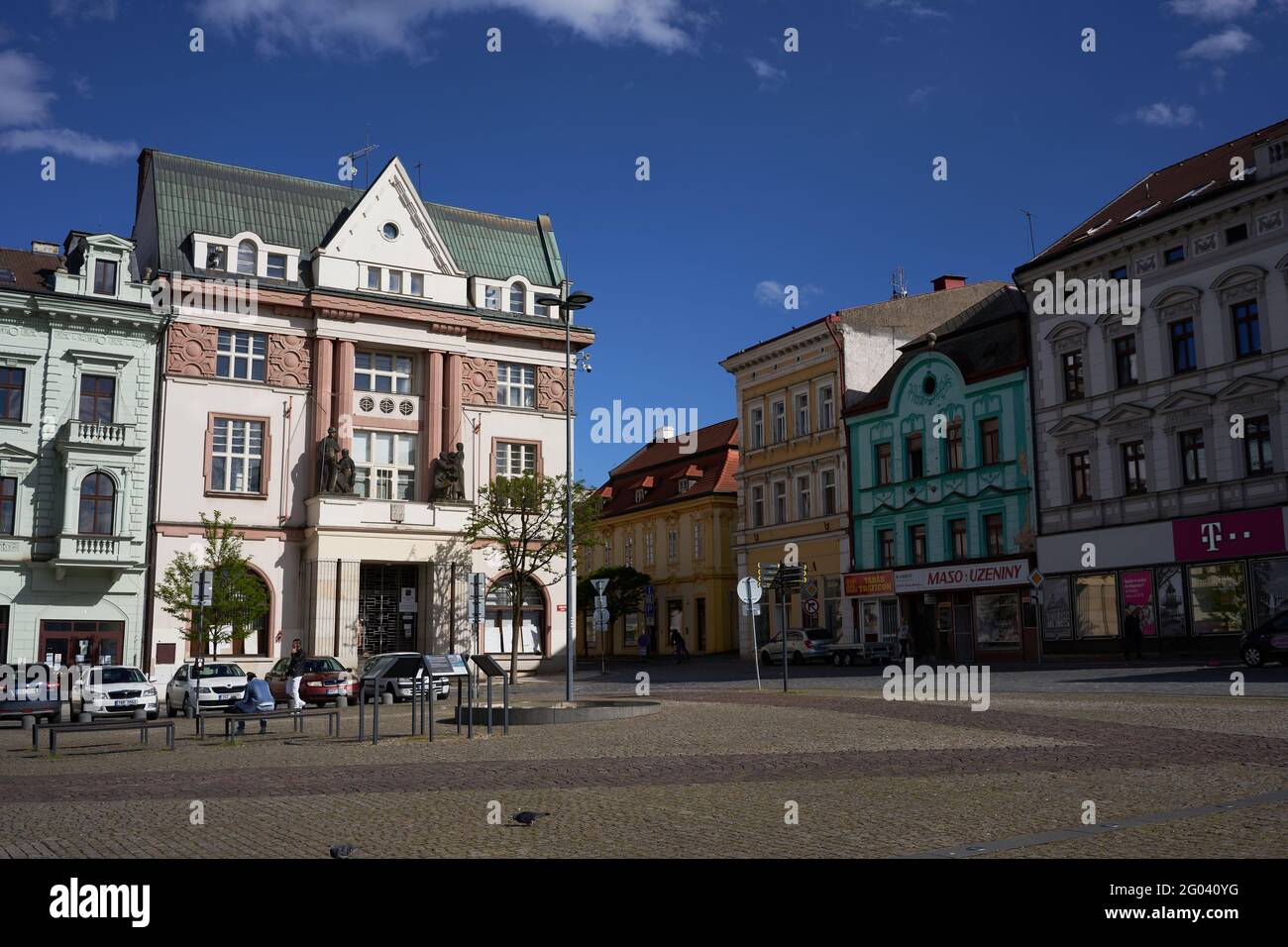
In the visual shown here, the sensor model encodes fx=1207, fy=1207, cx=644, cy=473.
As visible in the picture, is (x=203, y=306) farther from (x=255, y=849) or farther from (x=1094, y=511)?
(x=255, y=849)

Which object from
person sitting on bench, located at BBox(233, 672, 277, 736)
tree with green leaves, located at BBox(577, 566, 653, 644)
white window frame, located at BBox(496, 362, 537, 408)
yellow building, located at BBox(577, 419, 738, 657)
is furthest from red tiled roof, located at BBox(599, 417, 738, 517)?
person sitting on bench, located at BBox(233, 672, 277, 736)

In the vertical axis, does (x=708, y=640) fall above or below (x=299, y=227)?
below

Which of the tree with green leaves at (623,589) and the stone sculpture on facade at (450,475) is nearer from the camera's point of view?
the stone sculpture on facade at (450,475)

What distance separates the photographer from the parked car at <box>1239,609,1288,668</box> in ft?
99.8

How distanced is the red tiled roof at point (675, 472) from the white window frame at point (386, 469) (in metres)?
20.2

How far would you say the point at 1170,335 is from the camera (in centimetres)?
4097

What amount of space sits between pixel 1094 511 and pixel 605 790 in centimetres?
3557

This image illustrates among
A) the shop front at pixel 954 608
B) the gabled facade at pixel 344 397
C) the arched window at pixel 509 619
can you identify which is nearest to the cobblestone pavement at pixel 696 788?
the gabled facade at pixel 344 397

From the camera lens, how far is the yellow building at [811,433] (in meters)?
55.8

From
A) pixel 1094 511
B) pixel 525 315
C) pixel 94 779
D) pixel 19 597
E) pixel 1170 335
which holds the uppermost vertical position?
pixel 525 315

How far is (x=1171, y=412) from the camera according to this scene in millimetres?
40594

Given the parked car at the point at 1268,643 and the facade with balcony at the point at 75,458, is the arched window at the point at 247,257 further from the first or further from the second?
the parked car at the point at 1268,643
